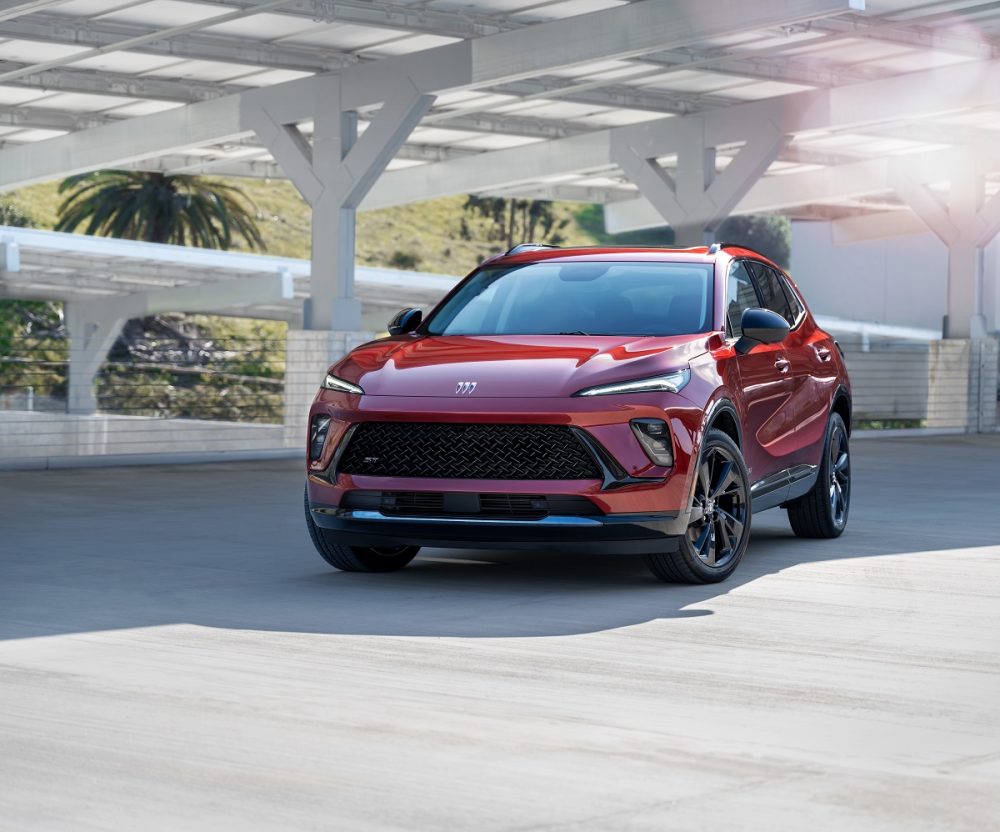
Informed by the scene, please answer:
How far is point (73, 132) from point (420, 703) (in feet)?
75.8

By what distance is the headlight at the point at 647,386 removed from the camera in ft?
26.0

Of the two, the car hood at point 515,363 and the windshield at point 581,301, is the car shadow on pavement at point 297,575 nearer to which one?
the car hood at point 515,363

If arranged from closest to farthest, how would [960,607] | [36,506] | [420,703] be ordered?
[420,703] < [960,607] < [36,506]

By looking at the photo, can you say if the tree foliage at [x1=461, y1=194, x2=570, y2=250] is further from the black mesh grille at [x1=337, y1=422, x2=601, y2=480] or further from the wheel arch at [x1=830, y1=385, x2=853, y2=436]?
the black mesh grille at [x1=337, y1=422, x2=601, y2=480]

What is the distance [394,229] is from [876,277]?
7253 cm

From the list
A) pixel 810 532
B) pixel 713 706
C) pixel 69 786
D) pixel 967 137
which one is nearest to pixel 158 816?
pixel 69 786

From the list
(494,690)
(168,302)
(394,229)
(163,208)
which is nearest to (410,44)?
(494,690)

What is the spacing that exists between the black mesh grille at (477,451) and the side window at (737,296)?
1436 millimetres

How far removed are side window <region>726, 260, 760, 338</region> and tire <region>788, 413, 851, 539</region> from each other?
1192mm

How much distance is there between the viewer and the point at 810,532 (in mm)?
10711

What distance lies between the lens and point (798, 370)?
9.90 m

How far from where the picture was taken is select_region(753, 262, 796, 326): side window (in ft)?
32.5

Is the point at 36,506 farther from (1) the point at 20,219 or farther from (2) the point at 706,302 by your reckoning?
(1) the point at 20,219

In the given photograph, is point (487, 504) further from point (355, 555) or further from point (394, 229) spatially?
point (394, 229)
